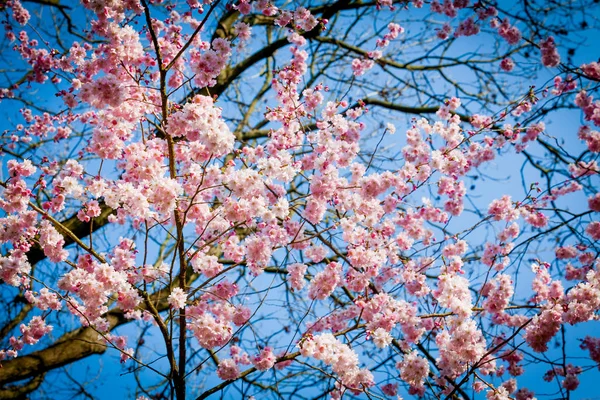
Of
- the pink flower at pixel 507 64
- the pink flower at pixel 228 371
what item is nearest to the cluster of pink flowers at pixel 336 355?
the pink flower at pixel 228 371

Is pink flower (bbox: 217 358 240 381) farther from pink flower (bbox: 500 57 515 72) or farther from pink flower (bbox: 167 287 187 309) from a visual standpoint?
pink flower (bbox: 500 57 515 72)

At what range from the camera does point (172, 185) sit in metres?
2.57

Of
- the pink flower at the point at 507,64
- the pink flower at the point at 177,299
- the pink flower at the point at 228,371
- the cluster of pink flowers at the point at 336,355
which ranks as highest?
the pink flower at the point at 507,64

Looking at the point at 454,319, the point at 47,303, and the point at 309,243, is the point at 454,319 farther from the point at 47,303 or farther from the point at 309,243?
the point at 47,303

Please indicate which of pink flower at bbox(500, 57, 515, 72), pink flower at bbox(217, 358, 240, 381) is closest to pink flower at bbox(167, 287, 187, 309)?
pink flower at bbox(217, 358, 240, 381)

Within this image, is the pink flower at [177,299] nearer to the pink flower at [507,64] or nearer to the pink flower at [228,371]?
the pink flower at [228,371]

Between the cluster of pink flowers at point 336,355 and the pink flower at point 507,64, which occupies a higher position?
the pink flower at point 507,64

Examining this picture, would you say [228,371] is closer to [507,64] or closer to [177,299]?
[177,299]

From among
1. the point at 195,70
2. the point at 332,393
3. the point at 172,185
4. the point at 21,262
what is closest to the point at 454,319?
the point at 332,393

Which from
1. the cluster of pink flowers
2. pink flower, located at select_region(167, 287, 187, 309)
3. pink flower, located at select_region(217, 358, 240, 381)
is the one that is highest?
pink flower, located at select_region(167, 287, 187, 309)

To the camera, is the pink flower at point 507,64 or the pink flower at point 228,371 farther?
the pink flower at point 507,64

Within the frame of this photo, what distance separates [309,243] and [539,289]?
A: 8.20ft

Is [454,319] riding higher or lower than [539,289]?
lower

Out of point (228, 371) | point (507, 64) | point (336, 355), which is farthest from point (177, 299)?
point (507, 64)
